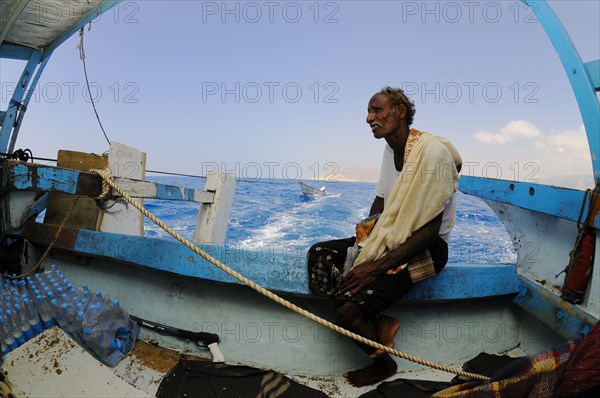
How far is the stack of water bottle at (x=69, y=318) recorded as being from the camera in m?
1.89

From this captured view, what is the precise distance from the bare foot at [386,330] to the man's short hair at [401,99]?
1.14 m

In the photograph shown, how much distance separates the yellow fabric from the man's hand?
5 cm

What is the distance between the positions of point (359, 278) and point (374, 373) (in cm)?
66

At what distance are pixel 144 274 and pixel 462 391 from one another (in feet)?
6.81

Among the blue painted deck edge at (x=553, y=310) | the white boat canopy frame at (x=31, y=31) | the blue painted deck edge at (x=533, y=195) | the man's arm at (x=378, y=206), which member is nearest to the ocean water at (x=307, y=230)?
the white boat canopy frame at (x=31, y=31)

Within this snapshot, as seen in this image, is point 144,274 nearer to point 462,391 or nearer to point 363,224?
point 363,224

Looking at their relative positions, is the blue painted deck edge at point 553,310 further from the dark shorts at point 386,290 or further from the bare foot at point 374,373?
the bare foot at point 374,373

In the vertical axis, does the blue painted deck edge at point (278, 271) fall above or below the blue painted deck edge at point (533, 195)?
below

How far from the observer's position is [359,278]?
69.1 inches

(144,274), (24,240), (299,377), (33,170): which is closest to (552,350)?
(299,377)

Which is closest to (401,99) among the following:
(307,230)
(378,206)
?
(378,206)

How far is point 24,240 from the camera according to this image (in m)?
3.03

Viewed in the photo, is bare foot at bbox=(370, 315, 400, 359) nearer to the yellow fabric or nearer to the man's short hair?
the yellow fabric

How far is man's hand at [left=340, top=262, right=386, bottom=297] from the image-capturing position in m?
1.73
